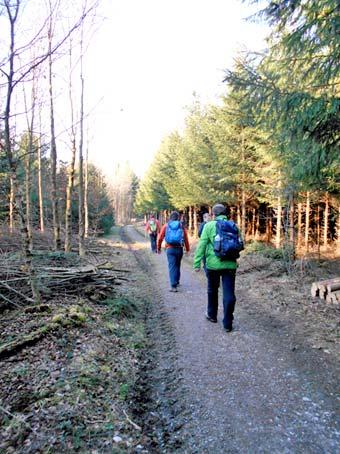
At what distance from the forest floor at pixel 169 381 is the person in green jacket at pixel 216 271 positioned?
37cm

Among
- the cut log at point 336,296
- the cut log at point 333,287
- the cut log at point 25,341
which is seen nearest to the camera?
the cut log at point 25,341

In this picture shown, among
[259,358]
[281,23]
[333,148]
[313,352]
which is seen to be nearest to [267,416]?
[259,358]

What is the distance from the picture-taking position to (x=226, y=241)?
579 centimetres

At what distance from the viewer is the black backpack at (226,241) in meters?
5.73

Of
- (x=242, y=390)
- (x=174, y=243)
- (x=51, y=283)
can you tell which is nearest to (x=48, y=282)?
(x=51, y=283)

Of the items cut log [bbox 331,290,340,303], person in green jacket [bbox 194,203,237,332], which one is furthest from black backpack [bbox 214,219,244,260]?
cut log [bbox 331,290,340,303]

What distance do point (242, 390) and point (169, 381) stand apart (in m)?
0.97

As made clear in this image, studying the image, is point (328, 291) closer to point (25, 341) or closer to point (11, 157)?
point (25, 341)

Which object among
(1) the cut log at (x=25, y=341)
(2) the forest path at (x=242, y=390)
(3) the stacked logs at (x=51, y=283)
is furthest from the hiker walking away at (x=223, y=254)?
(3) the stacked logs at (x=51, y=283)

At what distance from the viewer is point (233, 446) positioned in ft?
9.92

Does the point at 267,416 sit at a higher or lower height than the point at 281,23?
lower

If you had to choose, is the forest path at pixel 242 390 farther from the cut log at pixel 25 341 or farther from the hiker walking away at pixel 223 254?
the cut log at pixel 25 341

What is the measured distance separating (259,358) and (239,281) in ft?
18.5

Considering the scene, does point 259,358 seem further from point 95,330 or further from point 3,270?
point 3,270
